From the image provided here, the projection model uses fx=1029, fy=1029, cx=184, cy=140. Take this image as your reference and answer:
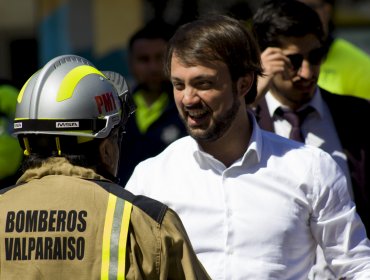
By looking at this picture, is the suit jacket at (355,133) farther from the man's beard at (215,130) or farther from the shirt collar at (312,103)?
the man's beard at (215,130)

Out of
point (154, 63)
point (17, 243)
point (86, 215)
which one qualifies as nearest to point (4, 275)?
point (17, 243)

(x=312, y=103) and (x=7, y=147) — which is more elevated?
(x=312, y=103)

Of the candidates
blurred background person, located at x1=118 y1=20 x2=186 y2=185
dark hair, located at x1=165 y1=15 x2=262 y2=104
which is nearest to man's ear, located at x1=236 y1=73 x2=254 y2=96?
dark hair, located at x1=165 y1=15 x2=262 y2=104

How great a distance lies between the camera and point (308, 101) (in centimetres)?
500

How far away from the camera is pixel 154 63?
7.24 metres

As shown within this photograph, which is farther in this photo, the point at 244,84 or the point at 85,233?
the point at 244,84

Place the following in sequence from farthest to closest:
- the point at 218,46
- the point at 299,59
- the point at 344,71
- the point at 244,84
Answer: the point at 344,71
the point at 299,59
the point at 244,84
the point at 218,46

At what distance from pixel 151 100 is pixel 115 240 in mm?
3936

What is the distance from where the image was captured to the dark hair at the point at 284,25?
5000 mm

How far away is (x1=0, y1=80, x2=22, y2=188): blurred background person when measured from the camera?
7.01m

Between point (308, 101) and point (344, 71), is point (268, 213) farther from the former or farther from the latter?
point (344, 71)

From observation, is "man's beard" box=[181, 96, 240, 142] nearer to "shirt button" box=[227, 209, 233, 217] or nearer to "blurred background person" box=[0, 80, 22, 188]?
"shirt button" box=[227, 209, 233, 217]

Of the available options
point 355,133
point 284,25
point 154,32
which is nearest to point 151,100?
point 154,32

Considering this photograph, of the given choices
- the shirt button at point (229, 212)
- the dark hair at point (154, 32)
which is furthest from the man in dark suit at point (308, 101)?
the dark hair at point (154, 32)
